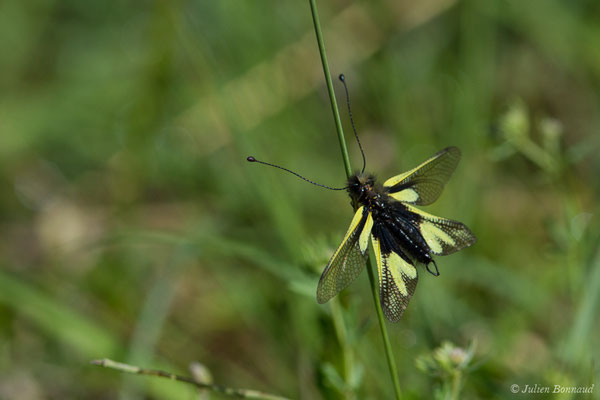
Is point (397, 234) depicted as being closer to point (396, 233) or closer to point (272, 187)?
point (396, 233)

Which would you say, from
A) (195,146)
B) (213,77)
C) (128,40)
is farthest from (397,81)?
(128,40)

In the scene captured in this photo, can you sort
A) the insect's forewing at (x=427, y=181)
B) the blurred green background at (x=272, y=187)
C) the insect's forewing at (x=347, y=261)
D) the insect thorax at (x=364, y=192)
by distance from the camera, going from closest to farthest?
1. the insect's forewing at (x=347, y=261)
2. the insect thorax at (x=364, y=192)
3. the insect's forewing at (x=427, y=181)
4. the blurred green background at (x=272, y=187)

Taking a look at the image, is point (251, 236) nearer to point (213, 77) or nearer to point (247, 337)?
point (247, 337)

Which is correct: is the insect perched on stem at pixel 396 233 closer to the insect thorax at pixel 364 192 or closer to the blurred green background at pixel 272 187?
the insect thorax at pixel 364 192

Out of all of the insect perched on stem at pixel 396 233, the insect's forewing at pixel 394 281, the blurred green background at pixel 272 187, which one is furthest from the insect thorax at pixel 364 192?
the blurred green background at pixel 272 187

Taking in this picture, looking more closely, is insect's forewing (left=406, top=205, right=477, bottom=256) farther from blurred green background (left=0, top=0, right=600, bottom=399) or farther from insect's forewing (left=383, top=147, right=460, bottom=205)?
blurred green background (left=0, top=0, right=600, bottom=399)

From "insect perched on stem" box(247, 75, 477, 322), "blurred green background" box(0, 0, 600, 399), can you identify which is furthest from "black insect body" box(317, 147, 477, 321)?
"blurred green background" box(0, 0, 600, 399)

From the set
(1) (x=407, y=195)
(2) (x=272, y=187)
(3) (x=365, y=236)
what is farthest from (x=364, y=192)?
(2) (x=272, y=187)
